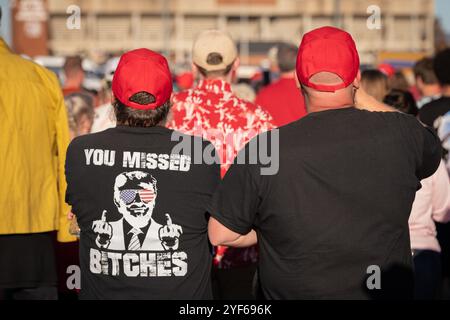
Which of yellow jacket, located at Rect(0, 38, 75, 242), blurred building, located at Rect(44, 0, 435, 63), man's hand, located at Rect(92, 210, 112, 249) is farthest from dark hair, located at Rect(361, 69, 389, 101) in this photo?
blurred building, located at Rect(44, 0, 435, 63)

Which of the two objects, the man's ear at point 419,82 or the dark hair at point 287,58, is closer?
the dark hair at point 287,58

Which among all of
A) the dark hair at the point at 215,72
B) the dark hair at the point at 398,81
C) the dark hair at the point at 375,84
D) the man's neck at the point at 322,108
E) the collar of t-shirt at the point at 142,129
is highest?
the dark hair at the point at 215,72

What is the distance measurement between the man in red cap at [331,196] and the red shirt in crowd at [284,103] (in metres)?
3.36

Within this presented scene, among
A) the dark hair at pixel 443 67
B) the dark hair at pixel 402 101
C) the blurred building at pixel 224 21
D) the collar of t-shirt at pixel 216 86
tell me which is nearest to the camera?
the collar of t-shirt at pixel 216 86

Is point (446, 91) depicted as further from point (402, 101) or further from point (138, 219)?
point (138, 219)

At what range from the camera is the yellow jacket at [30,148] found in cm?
445

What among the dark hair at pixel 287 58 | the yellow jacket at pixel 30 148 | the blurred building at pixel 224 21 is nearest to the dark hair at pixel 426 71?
the dark hair at pixel 287 58

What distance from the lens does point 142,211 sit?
345cm

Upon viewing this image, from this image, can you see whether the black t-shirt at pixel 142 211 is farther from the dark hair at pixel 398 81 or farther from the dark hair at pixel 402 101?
the dark hair at pixel 398 81

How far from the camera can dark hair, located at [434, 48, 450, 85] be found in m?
6.37

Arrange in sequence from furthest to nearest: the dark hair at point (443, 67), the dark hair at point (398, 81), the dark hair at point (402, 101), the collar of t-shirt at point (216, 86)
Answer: the dark hair at point (398, 81) < the dark hair at point (443, 67) < the dark hair at point (402, 101) < the collar of t-shirt at point (216, 86)

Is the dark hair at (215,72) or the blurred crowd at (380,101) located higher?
the dark hair at (215,72)

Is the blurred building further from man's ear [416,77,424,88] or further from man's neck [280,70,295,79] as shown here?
man's neck [280,70,295,79]
